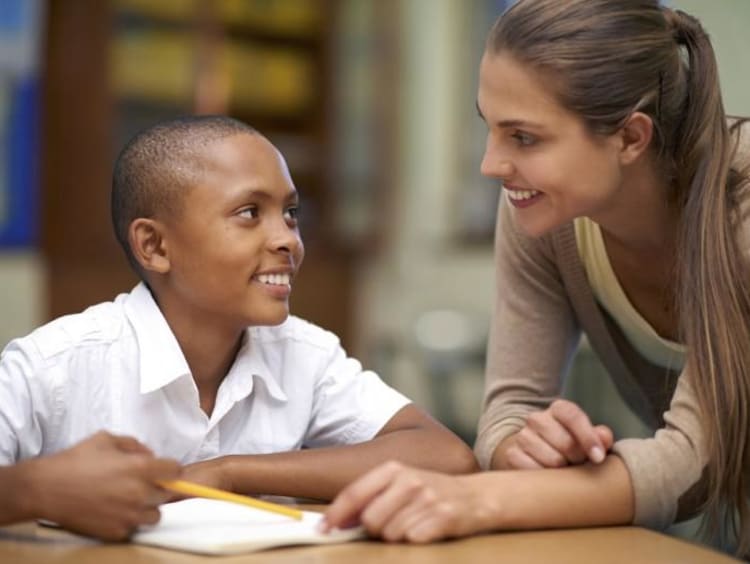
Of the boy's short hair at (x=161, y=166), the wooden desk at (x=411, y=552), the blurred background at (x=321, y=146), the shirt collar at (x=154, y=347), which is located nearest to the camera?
the wooden desk at (x=411, y=552)

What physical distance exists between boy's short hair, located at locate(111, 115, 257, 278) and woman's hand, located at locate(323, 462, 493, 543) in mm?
589

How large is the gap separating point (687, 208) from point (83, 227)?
435cm

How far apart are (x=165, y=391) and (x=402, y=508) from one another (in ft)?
1.58

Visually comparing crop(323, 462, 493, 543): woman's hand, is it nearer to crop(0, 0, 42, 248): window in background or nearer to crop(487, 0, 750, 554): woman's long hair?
crop(487, 0, 750, 554): woman's long hair

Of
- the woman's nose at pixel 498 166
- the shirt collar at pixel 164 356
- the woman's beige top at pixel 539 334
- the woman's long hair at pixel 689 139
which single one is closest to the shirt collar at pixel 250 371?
the shirt collar at pixel 164 356

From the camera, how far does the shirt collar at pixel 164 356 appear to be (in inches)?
59.6

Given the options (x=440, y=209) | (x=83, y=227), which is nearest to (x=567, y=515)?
(x=83, y=227)

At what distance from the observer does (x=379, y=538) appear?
3.84ft

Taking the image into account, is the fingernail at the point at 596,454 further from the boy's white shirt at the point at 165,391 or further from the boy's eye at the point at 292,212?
the boy's eye at the point at 292,212

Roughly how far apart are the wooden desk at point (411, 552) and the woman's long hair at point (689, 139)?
0.25m

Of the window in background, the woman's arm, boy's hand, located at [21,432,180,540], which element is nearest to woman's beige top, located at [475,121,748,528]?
the woman's arm

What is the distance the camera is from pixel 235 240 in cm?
157

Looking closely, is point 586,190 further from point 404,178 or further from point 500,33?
point 404,178

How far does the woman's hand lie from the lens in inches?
45.4
